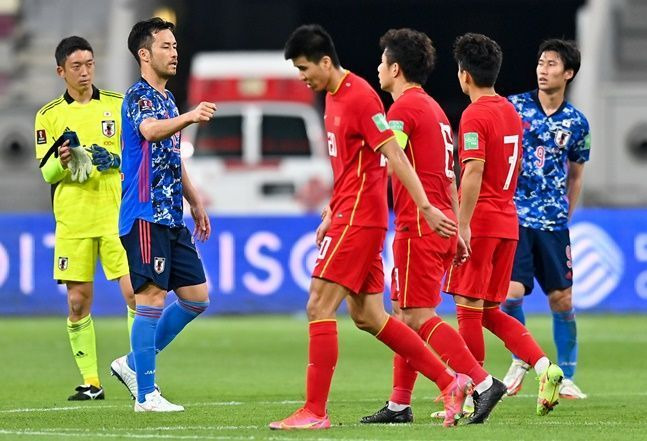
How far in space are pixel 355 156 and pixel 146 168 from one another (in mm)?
1599

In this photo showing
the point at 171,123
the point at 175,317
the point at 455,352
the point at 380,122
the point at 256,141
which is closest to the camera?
the point at 380,122

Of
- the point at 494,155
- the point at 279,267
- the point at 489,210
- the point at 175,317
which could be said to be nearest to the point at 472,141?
the point at 494,155

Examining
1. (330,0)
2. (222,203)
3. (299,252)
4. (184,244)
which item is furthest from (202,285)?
A: (330,0)

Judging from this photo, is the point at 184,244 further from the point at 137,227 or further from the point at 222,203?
the point at 222,203

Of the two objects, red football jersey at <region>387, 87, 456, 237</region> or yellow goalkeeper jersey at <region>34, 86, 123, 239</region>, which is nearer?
red football jersey at <region>387, 87, 456, 237</region>

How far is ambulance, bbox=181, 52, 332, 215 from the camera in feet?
78.9

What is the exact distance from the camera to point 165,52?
9938 mm

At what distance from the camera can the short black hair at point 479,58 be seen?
9781 mm

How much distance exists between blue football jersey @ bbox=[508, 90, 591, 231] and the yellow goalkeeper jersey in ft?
9.50

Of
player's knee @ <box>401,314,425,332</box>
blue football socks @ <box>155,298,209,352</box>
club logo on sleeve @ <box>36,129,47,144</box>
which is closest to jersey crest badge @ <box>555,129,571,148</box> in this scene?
player's knee @ <box>401,314,425,332</box>

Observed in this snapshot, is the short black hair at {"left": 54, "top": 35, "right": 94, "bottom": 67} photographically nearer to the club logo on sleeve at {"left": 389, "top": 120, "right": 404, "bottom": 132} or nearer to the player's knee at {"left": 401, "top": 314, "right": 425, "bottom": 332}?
the club logo on sleeve at {"left": 389, "top": 120, "right": 404, "bottom": 132}

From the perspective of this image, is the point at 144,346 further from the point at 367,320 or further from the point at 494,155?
the point at 494,155

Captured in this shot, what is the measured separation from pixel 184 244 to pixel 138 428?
1462mm

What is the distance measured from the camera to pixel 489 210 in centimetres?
989
